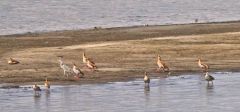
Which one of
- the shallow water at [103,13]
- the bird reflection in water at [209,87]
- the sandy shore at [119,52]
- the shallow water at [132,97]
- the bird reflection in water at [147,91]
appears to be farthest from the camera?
the shallow water at [103,13]

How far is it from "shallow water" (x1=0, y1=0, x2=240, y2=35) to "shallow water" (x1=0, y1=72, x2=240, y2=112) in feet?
63.8

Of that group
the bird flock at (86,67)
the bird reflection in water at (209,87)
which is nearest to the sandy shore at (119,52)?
the bird flock at (86,67)

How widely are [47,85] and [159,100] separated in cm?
336

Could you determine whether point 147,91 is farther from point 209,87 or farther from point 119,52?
point 119,52

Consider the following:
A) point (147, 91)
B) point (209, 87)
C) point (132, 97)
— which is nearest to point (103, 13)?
point (209, 87)

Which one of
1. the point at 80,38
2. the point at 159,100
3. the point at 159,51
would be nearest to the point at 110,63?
the point at 159,51

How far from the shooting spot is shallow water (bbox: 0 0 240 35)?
1996 inches

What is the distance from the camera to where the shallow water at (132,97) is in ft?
73.2

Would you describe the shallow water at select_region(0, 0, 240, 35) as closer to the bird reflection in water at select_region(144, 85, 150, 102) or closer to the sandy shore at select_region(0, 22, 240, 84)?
the sandy shore at select_region(0, 22, 240, 84)

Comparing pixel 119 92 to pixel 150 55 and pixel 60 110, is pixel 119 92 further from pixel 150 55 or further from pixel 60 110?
pixel 150 55

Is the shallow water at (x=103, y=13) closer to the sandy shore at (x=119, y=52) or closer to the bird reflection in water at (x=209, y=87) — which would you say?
the sandy shore at (x=119, y=52)

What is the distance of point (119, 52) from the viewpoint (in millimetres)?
32562

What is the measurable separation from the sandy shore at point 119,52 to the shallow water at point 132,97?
1.36 meters

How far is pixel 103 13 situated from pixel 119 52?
29.5 metres
